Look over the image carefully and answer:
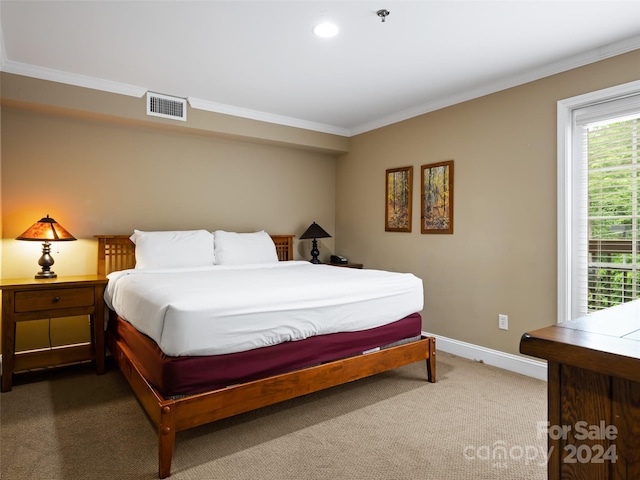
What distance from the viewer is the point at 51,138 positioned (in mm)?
3494

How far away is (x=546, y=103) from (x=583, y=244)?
3.74ft

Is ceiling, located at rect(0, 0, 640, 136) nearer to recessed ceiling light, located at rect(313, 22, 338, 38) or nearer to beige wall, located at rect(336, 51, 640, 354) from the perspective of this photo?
recessed ceiling light, located at rect(313, 22, 338, 38)

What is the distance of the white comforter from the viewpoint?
76.5 inches

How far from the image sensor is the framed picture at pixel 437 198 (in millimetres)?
3840

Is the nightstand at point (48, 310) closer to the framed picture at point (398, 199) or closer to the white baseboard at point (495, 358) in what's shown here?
the framed picture at point (398, 199)

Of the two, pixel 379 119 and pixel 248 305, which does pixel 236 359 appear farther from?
pixel 379 119

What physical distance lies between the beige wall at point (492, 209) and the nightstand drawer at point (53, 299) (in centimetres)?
301

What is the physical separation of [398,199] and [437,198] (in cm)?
53

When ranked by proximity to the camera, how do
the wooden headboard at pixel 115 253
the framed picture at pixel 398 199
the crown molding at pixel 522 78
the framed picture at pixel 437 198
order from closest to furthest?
the crown molding at pixel 522 78
the wooden headboard at pixel 115 253
the framed picture at pixel 437 198
the framed picture at pixel 398 199

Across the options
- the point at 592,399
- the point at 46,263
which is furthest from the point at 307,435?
the point at 46,263

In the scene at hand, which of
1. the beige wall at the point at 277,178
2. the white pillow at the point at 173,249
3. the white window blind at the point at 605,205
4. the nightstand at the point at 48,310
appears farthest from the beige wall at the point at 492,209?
the nightstand at the point at 48,310

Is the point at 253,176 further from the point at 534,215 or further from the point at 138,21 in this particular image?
the point at 534,215

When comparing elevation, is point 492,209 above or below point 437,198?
below

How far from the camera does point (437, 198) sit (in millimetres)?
3957
